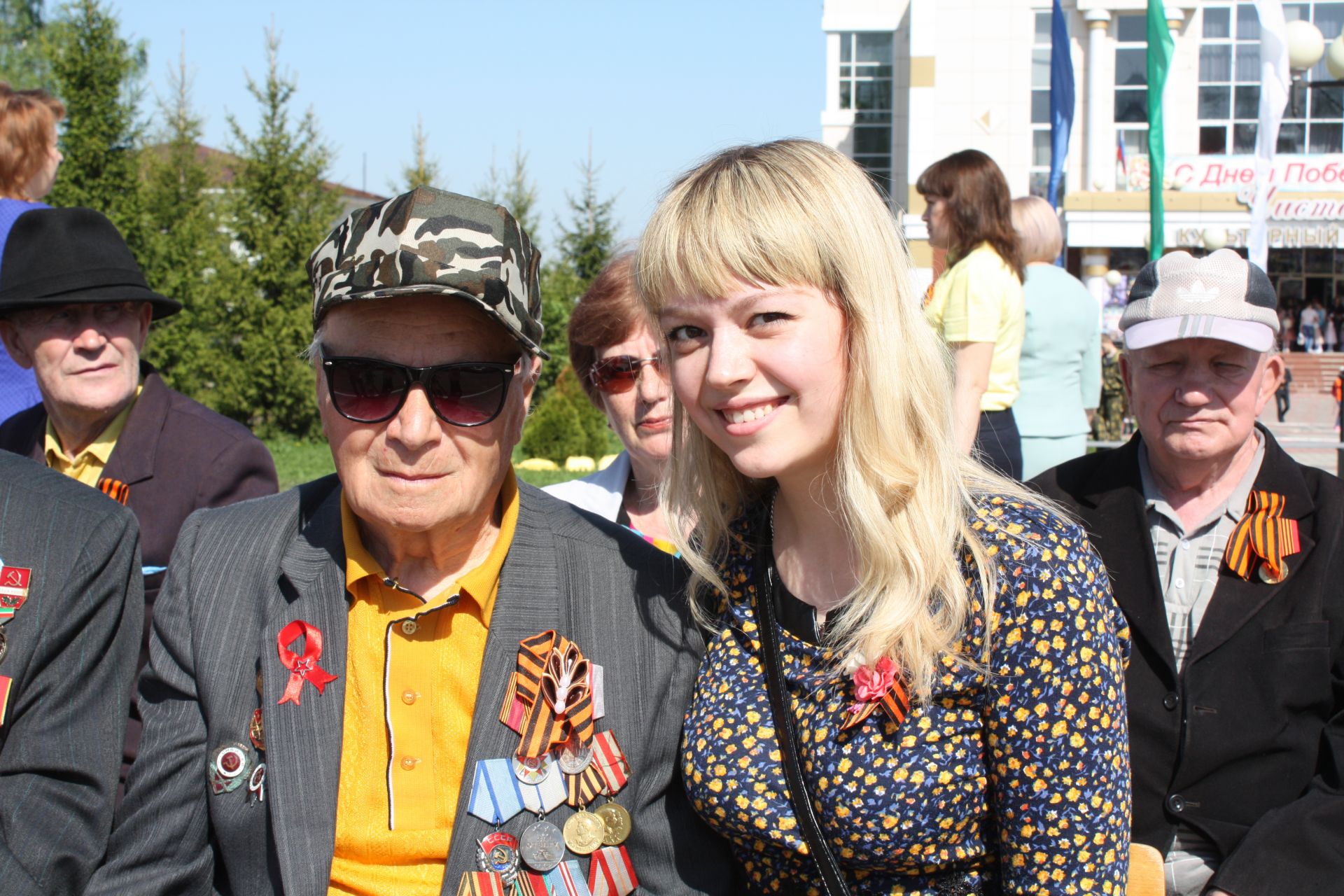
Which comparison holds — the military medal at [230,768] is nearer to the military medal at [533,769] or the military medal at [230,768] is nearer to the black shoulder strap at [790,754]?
the military medal at [533,769]

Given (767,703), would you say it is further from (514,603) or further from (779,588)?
(514,603)

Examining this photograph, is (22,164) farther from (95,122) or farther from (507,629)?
(95,122)

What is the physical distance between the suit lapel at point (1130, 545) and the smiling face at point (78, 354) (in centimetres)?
269

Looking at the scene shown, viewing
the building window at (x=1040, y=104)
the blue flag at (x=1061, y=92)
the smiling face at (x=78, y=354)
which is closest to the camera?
the smiling face at (x=78, y=354)

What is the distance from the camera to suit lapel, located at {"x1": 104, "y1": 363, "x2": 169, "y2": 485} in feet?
10.6

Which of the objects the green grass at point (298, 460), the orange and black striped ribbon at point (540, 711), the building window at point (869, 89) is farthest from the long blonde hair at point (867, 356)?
the building window at point (869, 89)

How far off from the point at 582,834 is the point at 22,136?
3.74m

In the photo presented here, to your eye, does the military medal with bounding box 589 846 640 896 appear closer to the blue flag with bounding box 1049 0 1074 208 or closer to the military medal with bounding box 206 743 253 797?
the military medal with bounding box 206 743 253 797

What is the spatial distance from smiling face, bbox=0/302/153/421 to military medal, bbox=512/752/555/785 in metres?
1.94

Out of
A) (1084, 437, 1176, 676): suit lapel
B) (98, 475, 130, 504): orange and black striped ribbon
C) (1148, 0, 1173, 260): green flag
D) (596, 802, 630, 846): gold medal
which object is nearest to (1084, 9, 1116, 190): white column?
(1148, 0, 1173, 260): green flag

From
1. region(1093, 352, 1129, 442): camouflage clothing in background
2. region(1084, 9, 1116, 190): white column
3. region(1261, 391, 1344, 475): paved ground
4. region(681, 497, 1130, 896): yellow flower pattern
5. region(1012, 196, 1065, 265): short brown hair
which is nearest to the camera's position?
region(681, 497, 1130, 896): yellow flower pattern

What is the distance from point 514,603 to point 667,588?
0.33m

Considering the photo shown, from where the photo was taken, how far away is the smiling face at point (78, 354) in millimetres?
3299

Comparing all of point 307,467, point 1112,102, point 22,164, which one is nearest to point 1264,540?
point 22,164
